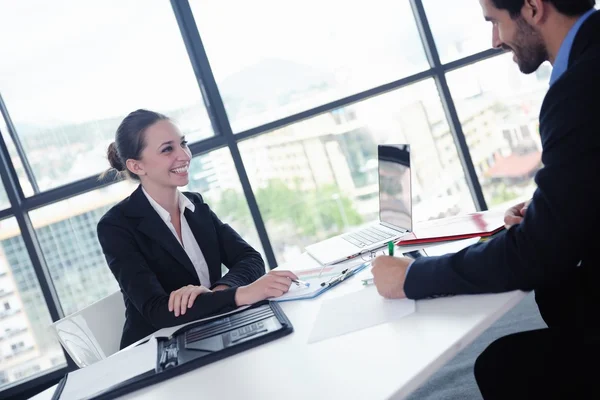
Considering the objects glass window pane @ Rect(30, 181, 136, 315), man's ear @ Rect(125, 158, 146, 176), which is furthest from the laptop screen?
glass window pane @ Rect(30, 181, 136, 315)

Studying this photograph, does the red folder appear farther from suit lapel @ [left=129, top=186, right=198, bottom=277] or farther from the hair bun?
the hair bun

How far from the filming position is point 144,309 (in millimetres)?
2029

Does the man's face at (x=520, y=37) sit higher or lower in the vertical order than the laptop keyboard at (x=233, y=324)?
higher

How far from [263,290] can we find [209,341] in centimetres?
30

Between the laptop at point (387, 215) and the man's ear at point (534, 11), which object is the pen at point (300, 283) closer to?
the laptop at point (387, 215)

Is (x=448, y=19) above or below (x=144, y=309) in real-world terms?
above

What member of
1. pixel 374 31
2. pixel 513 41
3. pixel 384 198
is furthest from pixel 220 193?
pixel 513 41

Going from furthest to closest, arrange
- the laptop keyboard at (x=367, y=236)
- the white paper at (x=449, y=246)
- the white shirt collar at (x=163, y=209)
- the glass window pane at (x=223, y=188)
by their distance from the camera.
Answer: the glass window pane at (x=223, y=188), the white shirt collar at (x=163, y=209), the laptop keyboard at (x=367, y=236), the white paper at (x=449, y=246)

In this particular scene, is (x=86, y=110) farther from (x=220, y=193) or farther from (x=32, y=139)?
(x=220, y=193)

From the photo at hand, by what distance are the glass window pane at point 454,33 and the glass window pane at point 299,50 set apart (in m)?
0.14

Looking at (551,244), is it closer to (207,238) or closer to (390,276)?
(390,276)

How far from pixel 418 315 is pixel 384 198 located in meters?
1.02

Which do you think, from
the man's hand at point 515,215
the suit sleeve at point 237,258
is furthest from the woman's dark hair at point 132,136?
the man's hand at point 515,215

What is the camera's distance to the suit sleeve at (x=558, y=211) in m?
1.14
